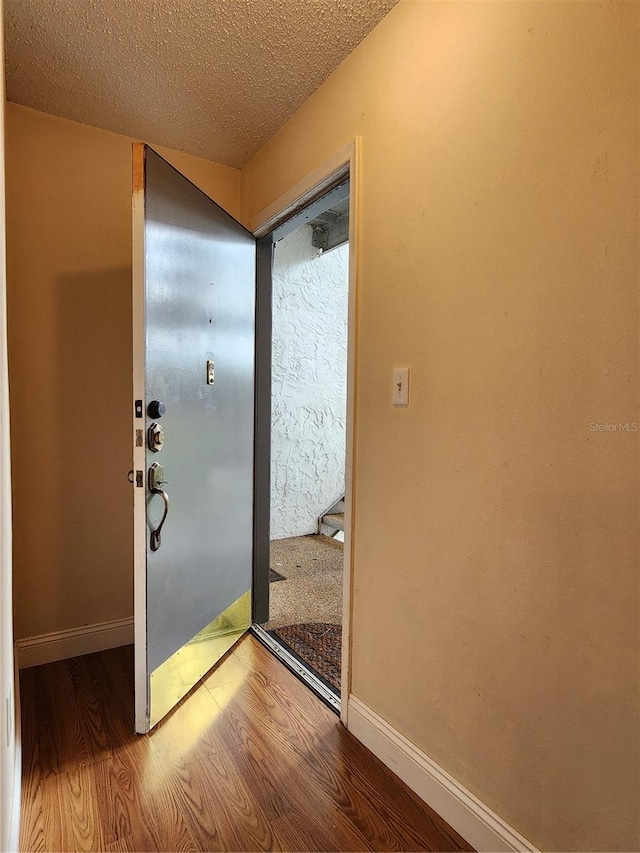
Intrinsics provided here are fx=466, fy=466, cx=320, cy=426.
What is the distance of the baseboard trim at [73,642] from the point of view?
2.03m

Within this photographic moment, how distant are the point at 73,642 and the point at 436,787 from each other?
65.7 inches

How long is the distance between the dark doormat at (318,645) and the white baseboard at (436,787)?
0.29 m

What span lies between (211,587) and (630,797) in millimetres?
1501

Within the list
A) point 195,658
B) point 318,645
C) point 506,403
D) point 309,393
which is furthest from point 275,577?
point 506,403

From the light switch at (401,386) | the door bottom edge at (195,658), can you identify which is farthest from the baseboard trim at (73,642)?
the light switch at (401,386)

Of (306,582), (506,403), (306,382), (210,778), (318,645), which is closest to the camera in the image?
(506,403)

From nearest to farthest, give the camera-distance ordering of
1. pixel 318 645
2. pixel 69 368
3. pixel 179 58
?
pixel 179 58 → pixel 69 368 → pixel 318 645

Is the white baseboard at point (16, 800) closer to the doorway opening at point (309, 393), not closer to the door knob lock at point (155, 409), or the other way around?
the door knob lock at point (155, 409)

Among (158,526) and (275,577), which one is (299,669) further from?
(275,577)

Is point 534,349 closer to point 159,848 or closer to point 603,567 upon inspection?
point 603,567

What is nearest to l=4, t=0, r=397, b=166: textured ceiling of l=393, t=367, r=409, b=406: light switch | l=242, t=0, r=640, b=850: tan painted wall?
l=242, t=0, r=640, b=850: tan painted wall

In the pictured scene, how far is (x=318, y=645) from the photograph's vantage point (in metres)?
2.21

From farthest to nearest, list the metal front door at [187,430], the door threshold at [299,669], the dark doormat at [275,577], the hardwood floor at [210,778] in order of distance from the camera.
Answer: the dark doormat at [275,577], the door threshold at [299,669], the metal front door at [187,430], the hardwood floor at [210,778]

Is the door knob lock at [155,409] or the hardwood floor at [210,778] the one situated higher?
the door knob lock at [155,409]
